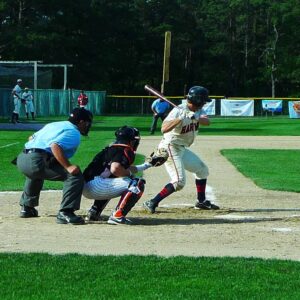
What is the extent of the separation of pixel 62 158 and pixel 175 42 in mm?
72300

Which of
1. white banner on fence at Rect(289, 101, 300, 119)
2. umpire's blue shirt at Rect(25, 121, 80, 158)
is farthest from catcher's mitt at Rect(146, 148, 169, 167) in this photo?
white banner on fence at Rect(289, 101, 300, 119)

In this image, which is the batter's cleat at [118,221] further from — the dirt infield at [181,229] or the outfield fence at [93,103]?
the outfield fence at [93,103]

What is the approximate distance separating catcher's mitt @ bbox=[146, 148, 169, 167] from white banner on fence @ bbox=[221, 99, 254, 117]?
4506cm

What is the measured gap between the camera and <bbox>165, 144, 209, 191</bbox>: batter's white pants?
11.1m

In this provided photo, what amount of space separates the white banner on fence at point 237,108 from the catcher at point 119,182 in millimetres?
46080

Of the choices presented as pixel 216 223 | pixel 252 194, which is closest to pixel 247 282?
pixel 216 223

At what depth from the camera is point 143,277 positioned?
269 inches

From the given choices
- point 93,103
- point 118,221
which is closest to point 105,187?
point 118,221

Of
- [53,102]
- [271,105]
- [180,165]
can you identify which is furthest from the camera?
[271,105]

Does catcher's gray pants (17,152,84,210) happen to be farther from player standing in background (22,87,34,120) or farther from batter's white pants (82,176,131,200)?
player standing in background (22,87,34,120)

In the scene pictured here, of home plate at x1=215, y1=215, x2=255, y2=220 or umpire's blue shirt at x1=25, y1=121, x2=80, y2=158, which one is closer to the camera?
umpire's blue shirt at x1=25, y1=121, x2=80, y2=158

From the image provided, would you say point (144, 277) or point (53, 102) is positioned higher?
point (144, 277)

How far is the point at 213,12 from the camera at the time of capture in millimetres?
88750

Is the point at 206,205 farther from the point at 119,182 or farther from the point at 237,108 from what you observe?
the point at 237,108
